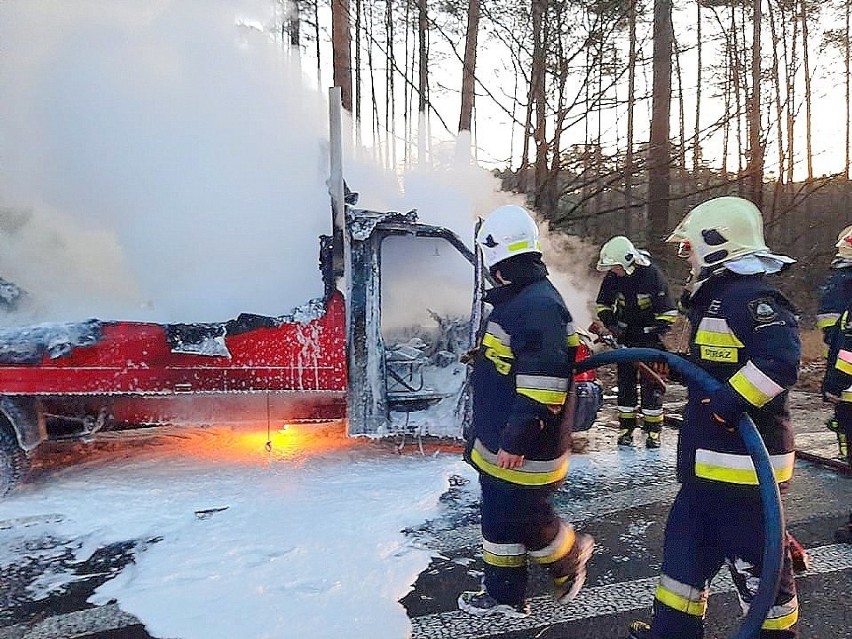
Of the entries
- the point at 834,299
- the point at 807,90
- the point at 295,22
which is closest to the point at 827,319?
the point at 834,299

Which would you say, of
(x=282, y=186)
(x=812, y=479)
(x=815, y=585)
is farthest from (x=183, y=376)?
(x=812, y=479)

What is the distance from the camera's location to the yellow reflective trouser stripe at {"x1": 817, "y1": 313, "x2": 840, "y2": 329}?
4270mm

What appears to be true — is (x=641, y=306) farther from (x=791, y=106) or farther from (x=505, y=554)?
(x=791, y=106)

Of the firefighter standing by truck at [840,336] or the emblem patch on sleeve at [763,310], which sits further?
the firefighter standing by truck at [840,336]

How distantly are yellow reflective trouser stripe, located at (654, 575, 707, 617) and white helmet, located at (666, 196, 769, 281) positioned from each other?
1.15 m

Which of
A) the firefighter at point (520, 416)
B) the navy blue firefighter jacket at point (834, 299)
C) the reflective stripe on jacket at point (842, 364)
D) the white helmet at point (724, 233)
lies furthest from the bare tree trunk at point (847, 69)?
the firefighter at point (520, 416)

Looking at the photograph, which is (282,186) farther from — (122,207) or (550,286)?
(550,286)

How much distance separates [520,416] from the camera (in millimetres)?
2730

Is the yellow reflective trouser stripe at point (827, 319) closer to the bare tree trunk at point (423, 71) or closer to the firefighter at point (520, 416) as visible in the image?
the firefighter at point (520, 416)

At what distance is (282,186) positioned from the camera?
7.63 metres

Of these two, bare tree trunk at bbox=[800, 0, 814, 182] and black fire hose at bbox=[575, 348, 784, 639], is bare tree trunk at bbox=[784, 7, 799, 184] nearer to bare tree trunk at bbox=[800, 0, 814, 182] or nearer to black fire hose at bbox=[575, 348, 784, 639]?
bare tree trunk at bbox=[800, 0, 814, 182]

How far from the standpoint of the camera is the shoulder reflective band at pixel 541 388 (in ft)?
8.95

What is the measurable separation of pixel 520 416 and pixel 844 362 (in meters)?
2.41

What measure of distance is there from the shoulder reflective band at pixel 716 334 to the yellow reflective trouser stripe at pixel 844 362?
198 centimetres
